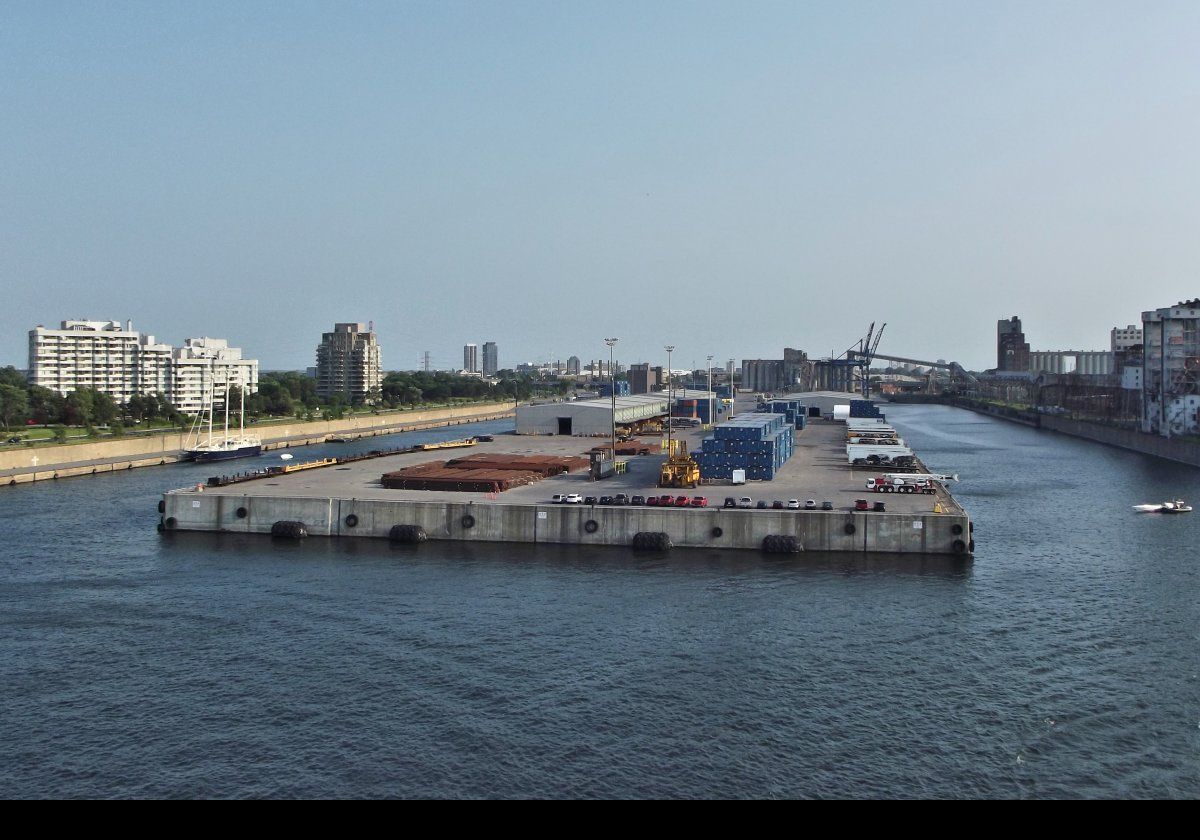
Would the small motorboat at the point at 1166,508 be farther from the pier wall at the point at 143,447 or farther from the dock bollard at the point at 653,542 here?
the pier wall at the point at 143,447

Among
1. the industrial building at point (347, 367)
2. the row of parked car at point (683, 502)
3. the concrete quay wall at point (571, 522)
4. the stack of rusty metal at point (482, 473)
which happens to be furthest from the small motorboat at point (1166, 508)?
the industrial building at point (347, 367)

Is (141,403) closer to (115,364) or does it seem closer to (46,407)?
(46,407)

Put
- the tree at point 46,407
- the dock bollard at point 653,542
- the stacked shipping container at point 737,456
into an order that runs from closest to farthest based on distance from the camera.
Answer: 1. the dock bollard at point 653,542
2. the stacked shipping container at point 737,456
3. the tree at point 46,407

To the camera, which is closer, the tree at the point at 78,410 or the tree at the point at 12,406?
the tree at the point at 12,406

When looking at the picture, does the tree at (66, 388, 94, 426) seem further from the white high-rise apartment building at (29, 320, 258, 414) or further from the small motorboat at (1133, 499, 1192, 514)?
the small motorboat at (1133, 499, 1192, 514)

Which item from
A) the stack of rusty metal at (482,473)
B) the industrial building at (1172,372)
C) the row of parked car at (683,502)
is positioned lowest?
the row of parked car at (683,502)

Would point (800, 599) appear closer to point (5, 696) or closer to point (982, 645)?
point (982, 645)
